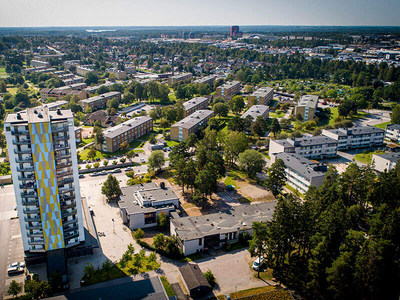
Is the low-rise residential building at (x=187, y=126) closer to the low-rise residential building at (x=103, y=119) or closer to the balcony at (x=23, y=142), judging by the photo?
the low-rise residential building at (x=103, y=119)

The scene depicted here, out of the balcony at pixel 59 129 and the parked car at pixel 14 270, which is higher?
the balcony at pixel 59 129

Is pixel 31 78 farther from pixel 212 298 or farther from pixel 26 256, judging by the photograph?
pixel 212 298

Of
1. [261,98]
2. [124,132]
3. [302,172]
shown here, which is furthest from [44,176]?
[261,98]

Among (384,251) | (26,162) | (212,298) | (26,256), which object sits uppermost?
(26,162)

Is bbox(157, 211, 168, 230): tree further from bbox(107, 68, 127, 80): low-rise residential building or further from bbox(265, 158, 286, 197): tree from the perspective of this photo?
bbox(107, 68, 127, 80): low-rise residential building

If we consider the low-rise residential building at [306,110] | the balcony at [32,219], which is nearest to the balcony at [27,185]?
the balcony at [32,219]

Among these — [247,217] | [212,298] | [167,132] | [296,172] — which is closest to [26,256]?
[212,298]
